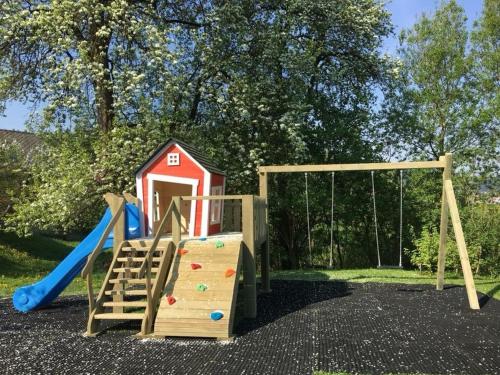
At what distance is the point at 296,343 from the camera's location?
5.60 meters

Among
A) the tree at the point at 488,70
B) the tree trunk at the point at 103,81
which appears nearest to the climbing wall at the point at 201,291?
the tree trunk at the point at 103,81

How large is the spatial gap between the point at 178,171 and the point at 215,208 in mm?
958

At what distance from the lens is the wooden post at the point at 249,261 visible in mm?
7031

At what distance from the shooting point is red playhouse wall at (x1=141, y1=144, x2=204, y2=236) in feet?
25.6

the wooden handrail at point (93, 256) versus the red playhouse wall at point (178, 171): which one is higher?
the red playhouse wall at point (178, 171)

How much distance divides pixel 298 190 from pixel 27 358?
33.3 ft

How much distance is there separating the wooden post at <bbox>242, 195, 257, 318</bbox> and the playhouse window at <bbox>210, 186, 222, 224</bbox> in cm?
111

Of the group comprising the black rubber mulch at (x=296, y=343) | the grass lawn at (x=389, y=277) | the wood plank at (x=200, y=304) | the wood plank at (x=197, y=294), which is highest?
the wood plank at (x=197, y=294)

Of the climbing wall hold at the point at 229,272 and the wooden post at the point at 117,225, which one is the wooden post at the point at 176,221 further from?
the climbing wall hold at the point at 229,272

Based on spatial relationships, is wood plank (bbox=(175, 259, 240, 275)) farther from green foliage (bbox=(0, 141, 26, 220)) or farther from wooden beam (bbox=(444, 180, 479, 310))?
green foliage (bbox=(0, 141, 26, 220))

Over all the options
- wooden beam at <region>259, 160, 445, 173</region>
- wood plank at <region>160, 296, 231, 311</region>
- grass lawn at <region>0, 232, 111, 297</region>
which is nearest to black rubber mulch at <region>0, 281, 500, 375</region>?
wood plank at <region>160, 296, 231, 311</region>

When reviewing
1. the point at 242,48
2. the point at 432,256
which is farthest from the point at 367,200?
the point at 242,48

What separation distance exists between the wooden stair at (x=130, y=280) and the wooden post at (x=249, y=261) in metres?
1.14

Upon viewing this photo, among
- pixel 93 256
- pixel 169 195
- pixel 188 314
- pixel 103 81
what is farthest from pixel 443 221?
pixel 103 81
